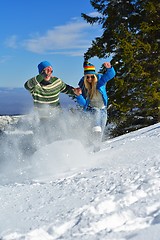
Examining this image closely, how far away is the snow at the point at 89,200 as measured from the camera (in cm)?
261

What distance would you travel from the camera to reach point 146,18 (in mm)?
15398

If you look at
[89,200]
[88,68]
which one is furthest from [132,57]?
[89,200]

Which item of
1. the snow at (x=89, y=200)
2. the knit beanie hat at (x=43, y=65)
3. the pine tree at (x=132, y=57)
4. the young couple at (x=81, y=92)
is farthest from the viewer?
the pine tree at (x=132, y=57)

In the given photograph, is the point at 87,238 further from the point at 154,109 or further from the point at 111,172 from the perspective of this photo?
the point at 154,109

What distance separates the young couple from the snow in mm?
1358

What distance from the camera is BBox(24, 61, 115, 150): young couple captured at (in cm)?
646

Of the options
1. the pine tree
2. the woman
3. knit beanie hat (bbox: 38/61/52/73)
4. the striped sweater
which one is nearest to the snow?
the woman

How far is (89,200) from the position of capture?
3.18m

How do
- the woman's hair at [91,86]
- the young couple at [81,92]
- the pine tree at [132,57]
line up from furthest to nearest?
the pine tree at [132,57]
the woman's hair at [91,86]
the young couple at [81,92]

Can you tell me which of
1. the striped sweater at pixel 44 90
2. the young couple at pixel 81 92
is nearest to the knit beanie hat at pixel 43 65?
the young couple at pixel 81 92

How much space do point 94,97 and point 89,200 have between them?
3.71m

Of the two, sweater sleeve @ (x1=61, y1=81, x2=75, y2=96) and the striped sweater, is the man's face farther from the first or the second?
sweater sleeve @ (x1=61, y1=81, x2=75, y2=96)

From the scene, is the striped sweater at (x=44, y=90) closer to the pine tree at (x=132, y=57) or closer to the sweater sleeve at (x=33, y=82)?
the sweater sleeve at (x=33, y=82)

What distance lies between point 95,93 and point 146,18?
32.6ft
